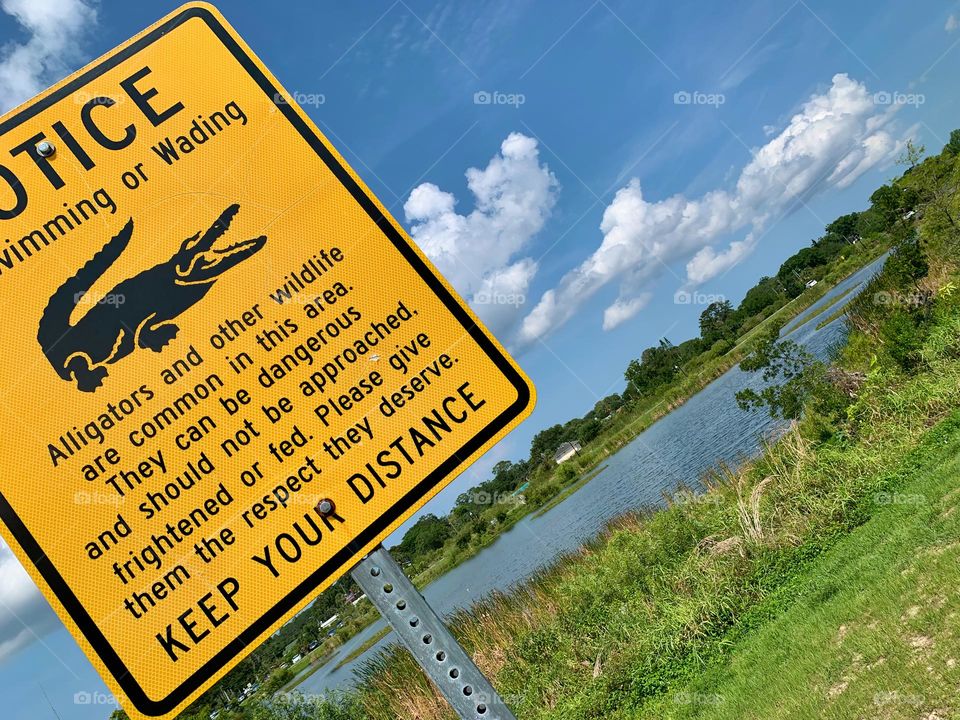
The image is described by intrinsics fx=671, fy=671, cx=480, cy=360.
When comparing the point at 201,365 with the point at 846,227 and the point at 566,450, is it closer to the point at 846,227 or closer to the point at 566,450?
the point at 566,450

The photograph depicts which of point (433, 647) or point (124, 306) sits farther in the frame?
point (124, 306)

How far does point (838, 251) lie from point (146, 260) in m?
84.3

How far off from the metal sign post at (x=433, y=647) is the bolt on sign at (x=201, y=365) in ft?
0.36

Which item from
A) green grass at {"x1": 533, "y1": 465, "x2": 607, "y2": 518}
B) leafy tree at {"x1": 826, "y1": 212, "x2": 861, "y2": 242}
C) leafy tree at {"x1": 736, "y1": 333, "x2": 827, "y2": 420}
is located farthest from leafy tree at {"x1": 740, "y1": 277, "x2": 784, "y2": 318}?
leafy tree at {"x1": 736, "y1": 333, "x2": 827, "y2": 420}

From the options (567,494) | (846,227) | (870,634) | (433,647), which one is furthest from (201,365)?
(846,227)

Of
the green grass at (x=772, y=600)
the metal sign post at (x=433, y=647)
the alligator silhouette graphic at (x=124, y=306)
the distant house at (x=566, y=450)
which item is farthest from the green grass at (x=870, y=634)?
the distant house at (x=566, y=450)

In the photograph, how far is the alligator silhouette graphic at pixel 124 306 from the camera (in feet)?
5.08

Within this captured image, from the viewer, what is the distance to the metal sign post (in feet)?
4.33

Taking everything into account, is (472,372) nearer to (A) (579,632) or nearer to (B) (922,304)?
(A) (579,632)

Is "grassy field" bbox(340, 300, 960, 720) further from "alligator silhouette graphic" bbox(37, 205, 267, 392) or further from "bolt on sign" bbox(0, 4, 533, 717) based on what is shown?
"alligator silhouette graphic" bbox(37, 205, 267, 392)

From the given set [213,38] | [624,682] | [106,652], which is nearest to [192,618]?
[106,652]

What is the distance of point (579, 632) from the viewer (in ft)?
27.2

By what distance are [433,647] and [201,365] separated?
2.73 feet

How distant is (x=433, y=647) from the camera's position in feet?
4.44
